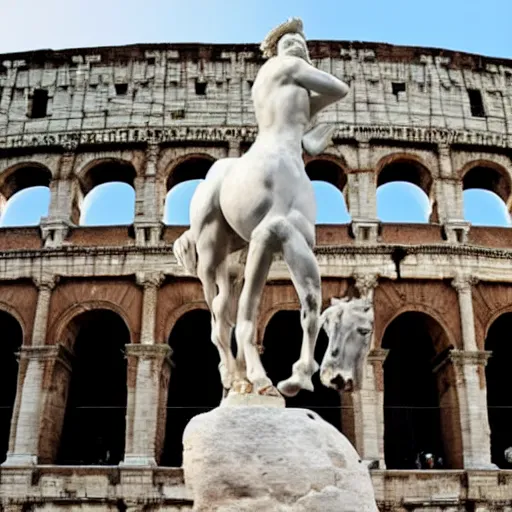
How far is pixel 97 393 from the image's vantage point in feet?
54.7

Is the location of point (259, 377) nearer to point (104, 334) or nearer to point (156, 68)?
point (104, 334)

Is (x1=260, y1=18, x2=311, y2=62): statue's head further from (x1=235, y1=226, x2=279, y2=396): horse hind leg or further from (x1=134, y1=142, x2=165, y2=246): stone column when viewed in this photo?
(x1=134, y1=142, x2=165, y2=246): stone column

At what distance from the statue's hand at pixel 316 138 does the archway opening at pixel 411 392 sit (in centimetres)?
1092

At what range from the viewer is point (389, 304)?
1509cm

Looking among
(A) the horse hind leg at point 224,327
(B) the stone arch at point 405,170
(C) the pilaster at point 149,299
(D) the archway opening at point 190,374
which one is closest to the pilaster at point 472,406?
(B) the stone arch at point 405,170

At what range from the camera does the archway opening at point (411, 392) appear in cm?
1590

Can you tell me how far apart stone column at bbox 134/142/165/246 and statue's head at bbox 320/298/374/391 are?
38.5ft

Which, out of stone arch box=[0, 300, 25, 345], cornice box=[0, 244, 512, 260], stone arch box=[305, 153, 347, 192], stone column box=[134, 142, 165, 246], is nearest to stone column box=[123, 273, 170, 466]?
cornice box=[0, 244, 512, 260]

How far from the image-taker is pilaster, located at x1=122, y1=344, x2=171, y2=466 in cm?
1366

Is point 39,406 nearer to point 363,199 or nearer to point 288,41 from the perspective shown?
point 363,199

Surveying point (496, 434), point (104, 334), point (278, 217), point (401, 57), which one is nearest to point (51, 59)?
point (104, 334)

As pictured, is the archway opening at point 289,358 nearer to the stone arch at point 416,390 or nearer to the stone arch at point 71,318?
the stone arch at point 416,390

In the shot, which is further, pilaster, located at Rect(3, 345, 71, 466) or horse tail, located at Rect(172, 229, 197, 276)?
pilaster, located at Rect(3, 345, 71, 466)

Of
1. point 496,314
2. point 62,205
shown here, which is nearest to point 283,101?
point 496,314
